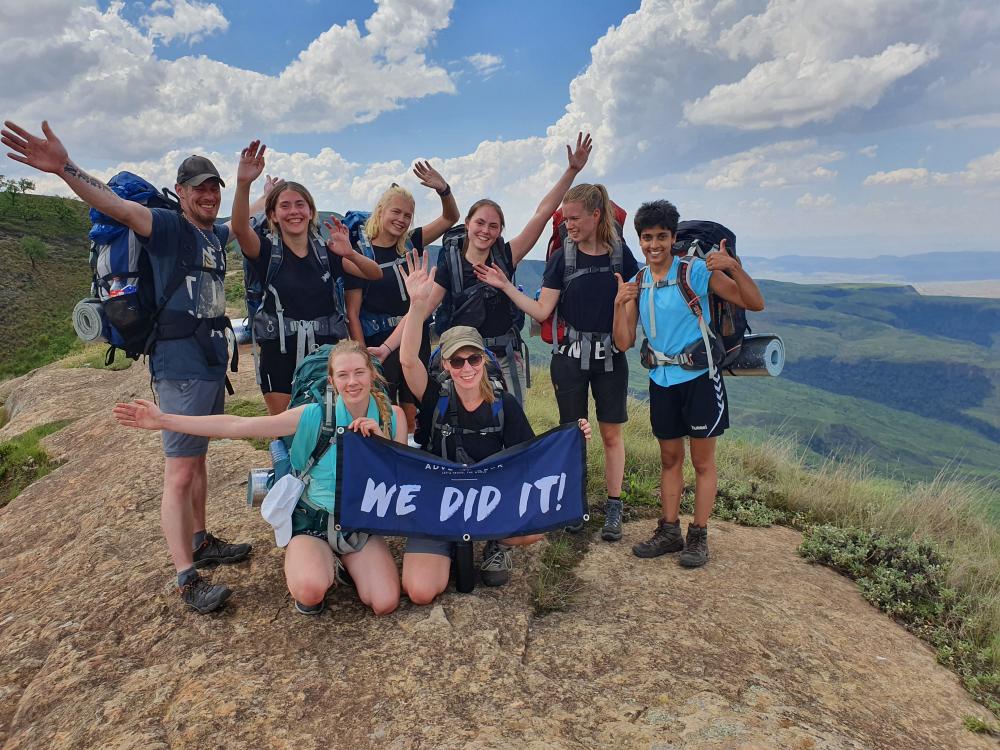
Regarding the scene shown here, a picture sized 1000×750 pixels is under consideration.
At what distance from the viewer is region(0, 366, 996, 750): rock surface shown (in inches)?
129

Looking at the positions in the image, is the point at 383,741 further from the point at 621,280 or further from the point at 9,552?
the point at 9,552

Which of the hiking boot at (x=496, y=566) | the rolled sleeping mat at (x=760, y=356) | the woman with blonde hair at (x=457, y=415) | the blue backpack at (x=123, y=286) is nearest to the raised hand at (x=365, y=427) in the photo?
the woman with blonde hair at (x=457, y=415)

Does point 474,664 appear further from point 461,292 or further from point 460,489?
point 461,292

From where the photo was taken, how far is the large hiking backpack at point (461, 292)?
5.73 m

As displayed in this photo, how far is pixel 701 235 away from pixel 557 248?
1430 mm

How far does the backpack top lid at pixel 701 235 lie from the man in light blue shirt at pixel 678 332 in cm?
19

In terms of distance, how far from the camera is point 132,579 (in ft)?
16.2

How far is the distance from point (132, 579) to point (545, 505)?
12.0 feet

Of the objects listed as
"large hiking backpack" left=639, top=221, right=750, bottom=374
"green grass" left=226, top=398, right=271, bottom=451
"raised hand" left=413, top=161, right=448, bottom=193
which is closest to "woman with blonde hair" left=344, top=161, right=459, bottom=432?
"raised hand" left=413, top=161, right=448, bottom=193

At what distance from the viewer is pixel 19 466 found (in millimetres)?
9258

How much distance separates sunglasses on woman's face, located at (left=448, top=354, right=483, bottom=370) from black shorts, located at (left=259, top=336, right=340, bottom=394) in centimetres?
162

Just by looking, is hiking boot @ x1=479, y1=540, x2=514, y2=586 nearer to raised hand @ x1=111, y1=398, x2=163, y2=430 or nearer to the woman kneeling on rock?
the woman kneeling on rock

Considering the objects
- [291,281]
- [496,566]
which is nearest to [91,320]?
[291,281]

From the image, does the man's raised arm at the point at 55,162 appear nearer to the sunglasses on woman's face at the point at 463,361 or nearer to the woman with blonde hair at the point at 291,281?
the woman with blonde hair at the point at 291,281
